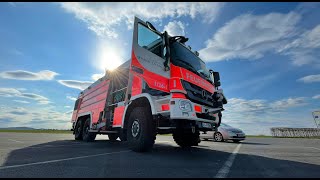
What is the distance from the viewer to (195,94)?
596 cm

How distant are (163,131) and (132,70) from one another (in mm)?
1833

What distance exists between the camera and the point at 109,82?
9477 mm

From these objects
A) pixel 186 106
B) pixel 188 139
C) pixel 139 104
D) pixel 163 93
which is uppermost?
pixel 163 93

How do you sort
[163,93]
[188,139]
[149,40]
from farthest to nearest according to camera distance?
[188,139], [149,40], [163,93]

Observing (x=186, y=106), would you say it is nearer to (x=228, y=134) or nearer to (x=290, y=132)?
(x=228, y=134)

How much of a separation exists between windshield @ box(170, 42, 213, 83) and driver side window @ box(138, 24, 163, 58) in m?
0.36

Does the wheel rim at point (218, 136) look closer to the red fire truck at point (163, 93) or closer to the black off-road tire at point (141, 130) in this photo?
the red fire truck at point (163, 93)

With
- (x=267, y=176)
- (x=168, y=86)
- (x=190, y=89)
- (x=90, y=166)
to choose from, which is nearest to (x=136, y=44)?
(x=168, y=86)

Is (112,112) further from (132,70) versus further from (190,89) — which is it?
(190,89)

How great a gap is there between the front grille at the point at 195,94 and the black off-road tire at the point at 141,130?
1.21m

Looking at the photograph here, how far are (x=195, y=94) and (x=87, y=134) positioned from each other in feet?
22.1

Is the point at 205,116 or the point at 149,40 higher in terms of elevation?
the point at 149,40

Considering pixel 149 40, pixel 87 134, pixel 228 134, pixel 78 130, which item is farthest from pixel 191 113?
pixel 78 130

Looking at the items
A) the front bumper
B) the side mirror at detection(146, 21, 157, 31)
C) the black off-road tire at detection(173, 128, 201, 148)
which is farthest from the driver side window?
the black off-road tire at detection(173, 128, 201, 148)
